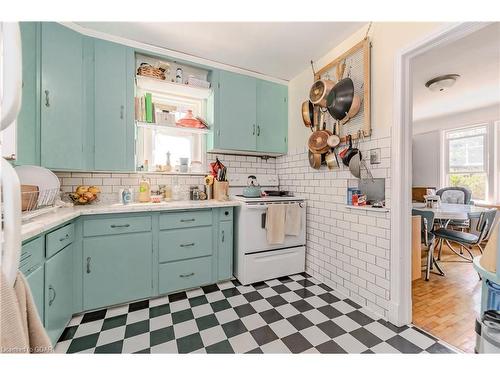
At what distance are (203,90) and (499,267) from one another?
270 centimetres

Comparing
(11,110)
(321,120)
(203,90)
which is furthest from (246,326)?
(203,90)

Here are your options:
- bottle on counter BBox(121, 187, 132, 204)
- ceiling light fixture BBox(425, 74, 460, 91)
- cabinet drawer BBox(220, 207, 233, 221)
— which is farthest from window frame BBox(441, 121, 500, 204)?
bottle on counter BBox(121, 187, 132, 204)

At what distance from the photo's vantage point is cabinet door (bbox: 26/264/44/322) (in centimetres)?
115

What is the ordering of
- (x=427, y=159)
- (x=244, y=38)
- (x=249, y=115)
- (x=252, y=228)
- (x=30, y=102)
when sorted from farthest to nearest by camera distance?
(x=427, y=159) → (x=249, y=115) → (x=252, y=228) → (x=244, y=38) → (x=30, y=102)

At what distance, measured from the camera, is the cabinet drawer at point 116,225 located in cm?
→ 174

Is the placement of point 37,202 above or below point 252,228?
above

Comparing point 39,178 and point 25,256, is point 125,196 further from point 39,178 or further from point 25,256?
point 25,256

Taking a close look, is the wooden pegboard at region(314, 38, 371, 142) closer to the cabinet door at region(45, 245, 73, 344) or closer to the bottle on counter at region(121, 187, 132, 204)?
the bottle on counter at region(121, 187, 132, 204)

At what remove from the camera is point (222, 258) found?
89.8 inches

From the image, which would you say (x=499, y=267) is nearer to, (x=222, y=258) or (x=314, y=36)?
(x=222, y=258)

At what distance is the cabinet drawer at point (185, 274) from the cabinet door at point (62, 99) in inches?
48.2

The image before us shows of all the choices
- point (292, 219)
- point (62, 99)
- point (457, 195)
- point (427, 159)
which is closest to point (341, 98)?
point (292, 219)

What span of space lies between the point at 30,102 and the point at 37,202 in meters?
0.72

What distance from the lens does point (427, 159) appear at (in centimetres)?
498
